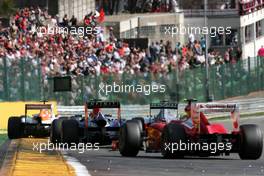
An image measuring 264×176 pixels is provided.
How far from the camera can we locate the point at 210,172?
16141mm

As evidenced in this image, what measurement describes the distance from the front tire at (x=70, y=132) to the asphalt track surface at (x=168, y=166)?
9.29ft

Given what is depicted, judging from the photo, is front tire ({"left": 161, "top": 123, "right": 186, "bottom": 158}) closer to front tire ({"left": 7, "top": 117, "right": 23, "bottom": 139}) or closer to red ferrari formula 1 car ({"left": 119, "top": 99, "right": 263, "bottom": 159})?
red ferrari formula 1 car ({"left": 119, "top": 99, "right": 263, "bottom": 159})

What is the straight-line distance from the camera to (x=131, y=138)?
20.7 meters

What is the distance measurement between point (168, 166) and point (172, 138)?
1957 mm

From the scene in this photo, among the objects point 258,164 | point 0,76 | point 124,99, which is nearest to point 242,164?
point 258,164

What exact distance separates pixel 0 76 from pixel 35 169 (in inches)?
890

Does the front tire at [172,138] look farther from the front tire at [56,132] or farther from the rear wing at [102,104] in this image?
the front tire at [56,132]

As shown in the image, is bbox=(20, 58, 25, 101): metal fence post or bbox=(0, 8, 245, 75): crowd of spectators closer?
bbox=(20, 58, 25, 101): metal fence post

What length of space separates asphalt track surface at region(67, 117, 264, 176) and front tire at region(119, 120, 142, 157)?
0.85 ft

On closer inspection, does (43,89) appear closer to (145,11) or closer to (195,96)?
(195,96)

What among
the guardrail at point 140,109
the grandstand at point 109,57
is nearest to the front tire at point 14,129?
the grandstand at point 109,57

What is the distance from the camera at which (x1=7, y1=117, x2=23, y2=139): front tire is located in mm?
30984

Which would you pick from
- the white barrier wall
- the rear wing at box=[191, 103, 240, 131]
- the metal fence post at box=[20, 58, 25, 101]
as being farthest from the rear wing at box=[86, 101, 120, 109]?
the white barrier wall

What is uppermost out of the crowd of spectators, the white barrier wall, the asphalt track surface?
the white barrier wall
